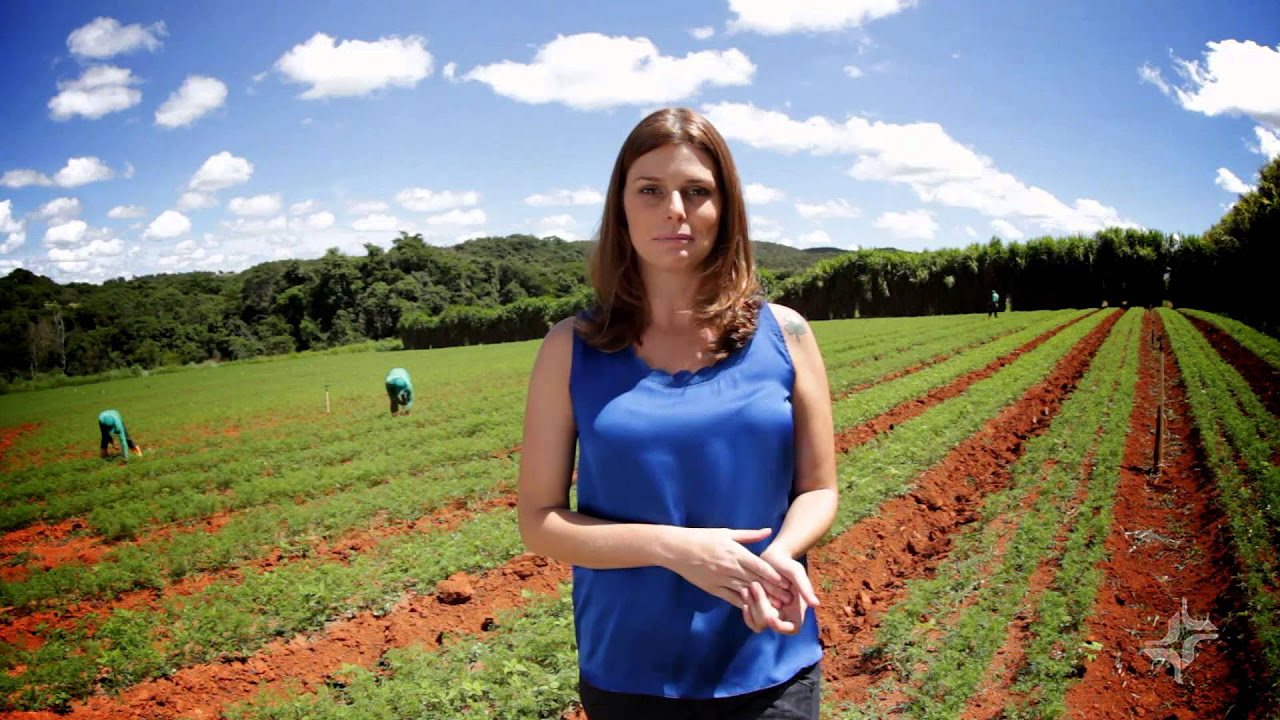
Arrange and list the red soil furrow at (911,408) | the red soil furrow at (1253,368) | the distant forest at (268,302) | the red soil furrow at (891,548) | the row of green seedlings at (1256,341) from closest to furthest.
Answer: the red soil furrow at (891,548), the red soil furrow at (911,408), the red soil furrow at (1253,368), the row of green seedlings at (1256,341), the distant forest at (268,302)

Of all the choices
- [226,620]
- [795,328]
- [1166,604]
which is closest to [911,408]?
[1166,604]

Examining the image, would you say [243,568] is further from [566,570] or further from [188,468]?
[188,468]

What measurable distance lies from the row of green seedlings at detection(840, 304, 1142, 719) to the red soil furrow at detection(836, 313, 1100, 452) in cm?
221

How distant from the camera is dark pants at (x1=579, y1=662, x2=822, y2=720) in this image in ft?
5.20

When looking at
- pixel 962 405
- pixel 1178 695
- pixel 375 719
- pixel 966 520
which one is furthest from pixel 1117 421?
Result: pixel 375 719

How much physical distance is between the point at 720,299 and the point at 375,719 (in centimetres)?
429

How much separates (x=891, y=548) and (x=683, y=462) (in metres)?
6.32

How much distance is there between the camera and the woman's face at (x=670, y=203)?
1.64m

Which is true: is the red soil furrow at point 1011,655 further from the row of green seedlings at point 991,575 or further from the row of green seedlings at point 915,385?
the row of green seedlings at point 915,385

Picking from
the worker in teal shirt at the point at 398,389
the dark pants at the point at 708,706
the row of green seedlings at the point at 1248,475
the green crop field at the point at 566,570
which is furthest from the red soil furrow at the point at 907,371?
the dark pants at the point at 708,706

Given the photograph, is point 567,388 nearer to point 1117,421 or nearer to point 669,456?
point 669,456

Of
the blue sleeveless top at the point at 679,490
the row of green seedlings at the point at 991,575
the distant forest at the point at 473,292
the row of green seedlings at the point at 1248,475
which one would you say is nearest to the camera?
the blue sleeveless top at the point at 679,490

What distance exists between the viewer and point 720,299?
5.75 feet

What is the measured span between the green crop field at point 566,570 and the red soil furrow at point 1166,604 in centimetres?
2
